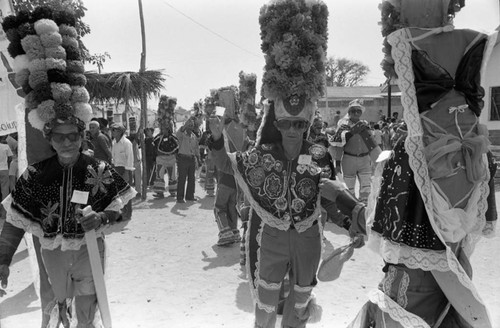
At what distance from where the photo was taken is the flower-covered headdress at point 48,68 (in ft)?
11.3

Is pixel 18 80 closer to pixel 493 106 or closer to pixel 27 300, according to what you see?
pixel 27 300

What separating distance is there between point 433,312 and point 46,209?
2.69m

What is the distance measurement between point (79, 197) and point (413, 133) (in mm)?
2372

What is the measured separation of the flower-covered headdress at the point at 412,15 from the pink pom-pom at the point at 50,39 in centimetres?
243

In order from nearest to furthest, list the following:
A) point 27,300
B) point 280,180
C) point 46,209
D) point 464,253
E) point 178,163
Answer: point 464,253 → point 46,209 → point 280,180 → point 27,300 → point 178,163

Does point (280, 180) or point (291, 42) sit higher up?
point (291, 42)

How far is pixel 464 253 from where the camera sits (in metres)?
2.33

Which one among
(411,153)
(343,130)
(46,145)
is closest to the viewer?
(411,153)

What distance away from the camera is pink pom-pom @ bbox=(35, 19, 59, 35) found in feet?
11.5

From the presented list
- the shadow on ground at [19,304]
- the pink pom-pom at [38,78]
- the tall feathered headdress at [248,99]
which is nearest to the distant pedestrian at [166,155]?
the tall feathered headdress at [248,99]

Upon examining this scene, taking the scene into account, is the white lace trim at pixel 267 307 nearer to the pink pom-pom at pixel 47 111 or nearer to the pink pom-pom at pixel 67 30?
the pink pom-pom at pixel 47 111

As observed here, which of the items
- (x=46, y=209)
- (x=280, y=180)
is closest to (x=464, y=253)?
(x=280, y=180)

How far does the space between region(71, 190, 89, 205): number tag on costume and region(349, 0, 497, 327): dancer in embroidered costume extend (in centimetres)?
214

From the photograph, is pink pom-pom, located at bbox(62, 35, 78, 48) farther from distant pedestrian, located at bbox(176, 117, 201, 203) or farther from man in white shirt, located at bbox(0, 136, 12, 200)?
distant pedestrian, located at bbox(176, 117, 201, 203)
